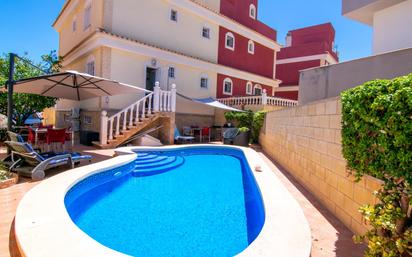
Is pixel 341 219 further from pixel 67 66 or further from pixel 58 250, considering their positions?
pixel 67 66

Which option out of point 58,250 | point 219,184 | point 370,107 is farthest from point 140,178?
point 370,107

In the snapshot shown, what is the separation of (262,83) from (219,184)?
19773 millimetres

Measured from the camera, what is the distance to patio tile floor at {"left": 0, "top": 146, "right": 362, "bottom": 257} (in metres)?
3.31

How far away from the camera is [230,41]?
2209 centimetres

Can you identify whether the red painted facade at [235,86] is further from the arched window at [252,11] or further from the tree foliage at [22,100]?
the tree foliage at [22,100]

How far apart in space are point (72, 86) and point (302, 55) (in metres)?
28.1

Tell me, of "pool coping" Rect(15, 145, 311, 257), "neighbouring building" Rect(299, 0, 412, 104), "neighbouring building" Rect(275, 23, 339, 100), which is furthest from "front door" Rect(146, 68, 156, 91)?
"neighbouring building" Rect(275, 23, 339, 100)

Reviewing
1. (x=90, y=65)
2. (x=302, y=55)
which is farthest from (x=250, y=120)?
(x=302, y=55)

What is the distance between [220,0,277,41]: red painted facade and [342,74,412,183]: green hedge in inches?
819

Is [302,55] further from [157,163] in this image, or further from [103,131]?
[157,163]

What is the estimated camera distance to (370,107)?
127 inches

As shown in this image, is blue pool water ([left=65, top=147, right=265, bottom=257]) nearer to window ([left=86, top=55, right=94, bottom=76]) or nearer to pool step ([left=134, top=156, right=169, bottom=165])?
pool step ([left=134, top=156, right=169, bottom=165])

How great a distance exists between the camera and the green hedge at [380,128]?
2.64 metres

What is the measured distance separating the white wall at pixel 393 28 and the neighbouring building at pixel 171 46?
38.4 ft
